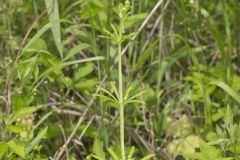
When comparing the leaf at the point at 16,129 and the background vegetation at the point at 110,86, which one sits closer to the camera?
the leaf at the point at 16,129

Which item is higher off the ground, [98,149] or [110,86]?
[110,86]

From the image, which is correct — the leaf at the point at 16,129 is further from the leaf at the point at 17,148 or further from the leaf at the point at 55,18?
the leaf at the point at 55,18

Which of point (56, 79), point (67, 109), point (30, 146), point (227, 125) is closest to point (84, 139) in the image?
point (67, 109)

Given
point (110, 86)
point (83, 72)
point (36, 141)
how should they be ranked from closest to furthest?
point (36, 141) < point (110, 86) < point (83, 72)

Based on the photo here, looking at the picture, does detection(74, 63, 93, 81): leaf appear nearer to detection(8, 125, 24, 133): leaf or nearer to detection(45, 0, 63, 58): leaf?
detection(45, 0, 63, 58): leaf

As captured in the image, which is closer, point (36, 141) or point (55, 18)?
point (36, 141)

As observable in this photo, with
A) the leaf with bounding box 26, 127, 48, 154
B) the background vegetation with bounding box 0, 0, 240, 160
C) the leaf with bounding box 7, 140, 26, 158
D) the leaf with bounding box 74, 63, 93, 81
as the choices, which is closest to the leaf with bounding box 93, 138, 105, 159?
the background vegetation with bounding box 0, 0, 240, 160

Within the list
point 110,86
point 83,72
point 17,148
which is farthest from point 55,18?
point 17,148

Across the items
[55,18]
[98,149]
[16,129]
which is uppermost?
[55,18]

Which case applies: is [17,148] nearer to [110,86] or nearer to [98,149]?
[98,149]

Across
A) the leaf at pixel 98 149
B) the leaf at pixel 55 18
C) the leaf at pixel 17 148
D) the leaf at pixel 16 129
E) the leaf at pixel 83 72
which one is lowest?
the leaf at pixel 98 149

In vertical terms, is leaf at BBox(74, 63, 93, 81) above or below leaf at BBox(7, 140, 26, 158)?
above

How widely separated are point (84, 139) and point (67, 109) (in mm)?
147

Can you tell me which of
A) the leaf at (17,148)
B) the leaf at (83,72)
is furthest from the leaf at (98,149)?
the leaf at (83,72)
